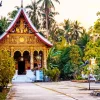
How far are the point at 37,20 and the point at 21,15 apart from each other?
18.1 meters

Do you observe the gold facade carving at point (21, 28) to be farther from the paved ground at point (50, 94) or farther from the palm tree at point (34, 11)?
the paved ground at point (50, 94)

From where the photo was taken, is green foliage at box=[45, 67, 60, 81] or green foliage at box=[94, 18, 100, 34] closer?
green foliage at box=[94, 18, 100, 34]

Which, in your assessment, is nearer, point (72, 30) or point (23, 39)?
point (23, 39)

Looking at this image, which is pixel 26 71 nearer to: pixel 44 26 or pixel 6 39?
pixel 6 39

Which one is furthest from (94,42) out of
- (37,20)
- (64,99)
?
(37,20)

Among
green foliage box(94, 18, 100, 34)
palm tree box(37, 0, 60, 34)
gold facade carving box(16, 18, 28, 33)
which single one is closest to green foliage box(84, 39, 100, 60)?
green foliage box(94, 18, 100, 34)

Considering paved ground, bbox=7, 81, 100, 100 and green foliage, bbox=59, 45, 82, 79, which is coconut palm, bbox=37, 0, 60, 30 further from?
paved ground, bbox=7, 81, 100, 100

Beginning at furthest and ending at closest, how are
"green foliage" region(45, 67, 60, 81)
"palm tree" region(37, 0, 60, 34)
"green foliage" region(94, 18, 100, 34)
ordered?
"palm tree" region(37, 0, 60, 34) → "green foliage" region(45, 67, 60, 81) → "green foliage" region(94, 18, 100, 34)

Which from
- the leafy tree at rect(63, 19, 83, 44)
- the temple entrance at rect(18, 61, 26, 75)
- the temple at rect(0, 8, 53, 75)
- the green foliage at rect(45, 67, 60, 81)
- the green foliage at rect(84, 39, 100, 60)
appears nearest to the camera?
the green foliage at rect(84, 39, 100, 60)

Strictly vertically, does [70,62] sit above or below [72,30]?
below

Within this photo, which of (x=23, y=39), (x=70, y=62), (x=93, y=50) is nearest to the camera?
(x=93, y=50)

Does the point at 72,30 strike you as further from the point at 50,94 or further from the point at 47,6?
the point at 50,94

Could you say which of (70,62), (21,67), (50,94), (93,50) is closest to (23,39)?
(21,67)

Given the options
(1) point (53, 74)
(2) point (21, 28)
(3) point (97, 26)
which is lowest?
(1) point (53, 74)
